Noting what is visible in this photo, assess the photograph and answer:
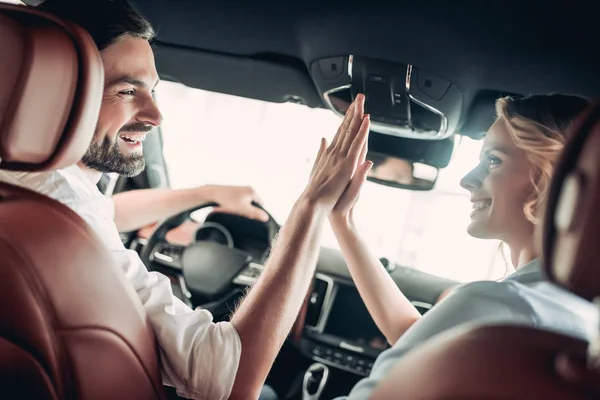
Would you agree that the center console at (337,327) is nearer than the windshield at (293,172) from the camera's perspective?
Yes

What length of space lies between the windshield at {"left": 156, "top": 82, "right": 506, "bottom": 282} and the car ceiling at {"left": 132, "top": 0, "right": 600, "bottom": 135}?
43cm

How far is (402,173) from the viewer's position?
9.00 feet

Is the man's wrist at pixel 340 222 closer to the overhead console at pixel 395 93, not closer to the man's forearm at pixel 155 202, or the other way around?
the overhead console at pixel 395 93

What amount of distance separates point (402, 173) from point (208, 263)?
3.24 ft

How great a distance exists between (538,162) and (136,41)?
1259mm

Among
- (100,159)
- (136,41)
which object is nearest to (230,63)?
(136,41)

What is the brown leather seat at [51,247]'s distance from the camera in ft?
3.78

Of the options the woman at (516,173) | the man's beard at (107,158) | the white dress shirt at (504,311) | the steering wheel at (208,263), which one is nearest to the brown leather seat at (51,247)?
the man's beard at (107,158)

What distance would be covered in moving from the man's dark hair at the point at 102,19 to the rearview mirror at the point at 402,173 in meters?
1.26

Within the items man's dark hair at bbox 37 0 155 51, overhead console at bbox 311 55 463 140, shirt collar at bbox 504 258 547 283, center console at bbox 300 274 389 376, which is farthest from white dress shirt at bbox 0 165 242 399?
center console at bbox 300 274 389 376

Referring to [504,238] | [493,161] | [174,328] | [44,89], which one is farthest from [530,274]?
[44,89]

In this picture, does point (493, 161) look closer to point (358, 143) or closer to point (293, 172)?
point (358, 143)

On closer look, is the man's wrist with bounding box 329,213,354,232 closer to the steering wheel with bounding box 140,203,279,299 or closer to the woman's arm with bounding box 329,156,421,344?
the woman's arm with bounding box 329,156,421,344

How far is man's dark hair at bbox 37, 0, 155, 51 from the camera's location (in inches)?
68.2
